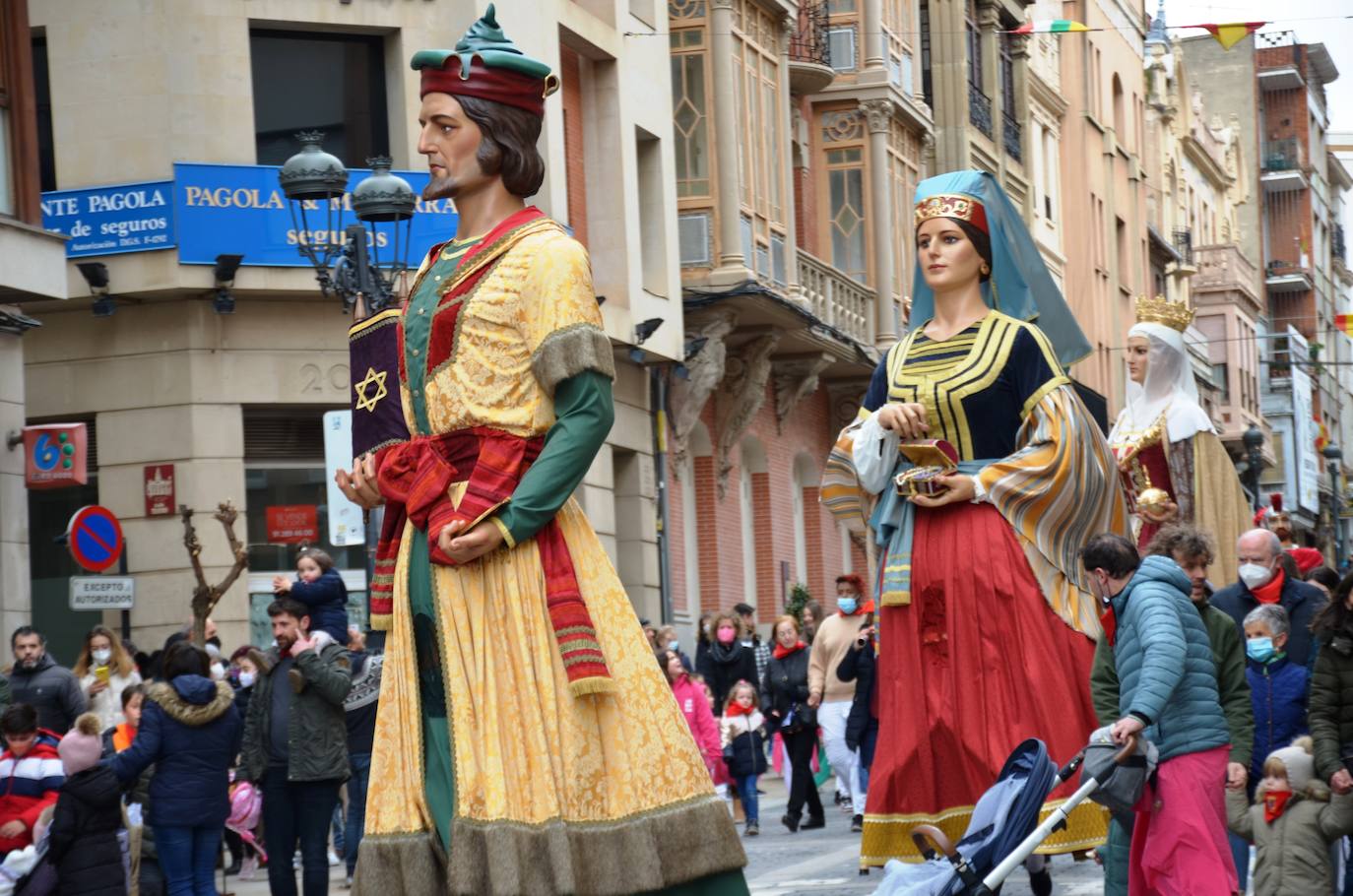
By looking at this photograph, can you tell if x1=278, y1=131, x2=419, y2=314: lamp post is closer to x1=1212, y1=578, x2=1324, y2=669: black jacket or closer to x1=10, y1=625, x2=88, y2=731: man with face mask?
x1=10, y1=625, x2=88, y2=731: man with face mask

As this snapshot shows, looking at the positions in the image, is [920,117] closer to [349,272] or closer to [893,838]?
[349,272]

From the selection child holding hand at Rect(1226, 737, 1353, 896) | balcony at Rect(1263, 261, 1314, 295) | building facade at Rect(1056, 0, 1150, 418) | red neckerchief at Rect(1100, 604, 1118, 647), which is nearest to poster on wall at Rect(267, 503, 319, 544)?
child holding hand at Rect(1226, 737, 1353, 896)

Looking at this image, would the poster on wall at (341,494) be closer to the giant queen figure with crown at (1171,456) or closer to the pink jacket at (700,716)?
the pink jacket at (700,716)

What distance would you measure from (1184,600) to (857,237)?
31.1m

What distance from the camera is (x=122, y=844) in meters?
12.7

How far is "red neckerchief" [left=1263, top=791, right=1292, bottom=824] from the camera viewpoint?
35.6ft

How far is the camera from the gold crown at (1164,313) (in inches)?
544

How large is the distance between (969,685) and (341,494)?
23.8ft

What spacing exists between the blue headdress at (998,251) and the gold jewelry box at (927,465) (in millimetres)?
683

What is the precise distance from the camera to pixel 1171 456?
44.0 feet

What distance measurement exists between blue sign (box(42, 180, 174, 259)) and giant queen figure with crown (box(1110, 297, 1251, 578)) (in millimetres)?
12973

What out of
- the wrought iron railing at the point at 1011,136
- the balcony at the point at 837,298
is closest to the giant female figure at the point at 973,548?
the balcony at the point at 837,298

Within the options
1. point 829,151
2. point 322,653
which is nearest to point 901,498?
point 322,653

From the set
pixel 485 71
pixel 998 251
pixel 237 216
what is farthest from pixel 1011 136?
pixel 485 71
